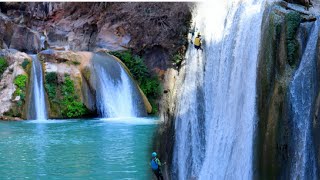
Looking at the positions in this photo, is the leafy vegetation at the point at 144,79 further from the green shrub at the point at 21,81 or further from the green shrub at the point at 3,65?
the green shrub at the point at 3,65

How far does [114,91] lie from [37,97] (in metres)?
4.26

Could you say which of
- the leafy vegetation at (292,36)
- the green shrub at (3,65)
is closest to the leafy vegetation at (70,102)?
the green shrub at (3,65)

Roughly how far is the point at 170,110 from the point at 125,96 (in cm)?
1325

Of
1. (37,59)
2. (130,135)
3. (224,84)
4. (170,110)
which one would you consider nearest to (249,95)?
(224,84)

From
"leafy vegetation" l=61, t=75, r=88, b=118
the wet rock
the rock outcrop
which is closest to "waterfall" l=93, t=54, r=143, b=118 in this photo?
"leafy vegetation" l=61, t=75, r=88, b=118

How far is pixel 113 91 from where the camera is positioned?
2711 centimetres

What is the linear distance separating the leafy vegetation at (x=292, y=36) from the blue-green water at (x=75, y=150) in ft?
19.1

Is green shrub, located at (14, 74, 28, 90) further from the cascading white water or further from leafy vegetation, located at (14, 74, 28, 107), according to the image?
the cascading white water

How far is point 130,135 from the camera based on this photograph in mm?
19297

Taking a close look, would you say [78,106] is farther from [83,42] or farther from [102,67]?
[83,42]

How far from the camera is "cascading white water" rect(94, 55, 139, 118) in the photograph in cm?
2648

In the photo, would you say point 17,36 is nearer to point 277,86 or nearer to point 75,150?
point 75,150

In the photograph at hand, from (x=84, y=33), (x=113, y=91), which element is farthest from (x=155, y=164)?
(x=84, y=33)

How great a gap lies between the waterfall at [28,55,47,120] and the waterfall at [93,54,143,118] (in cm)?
294
